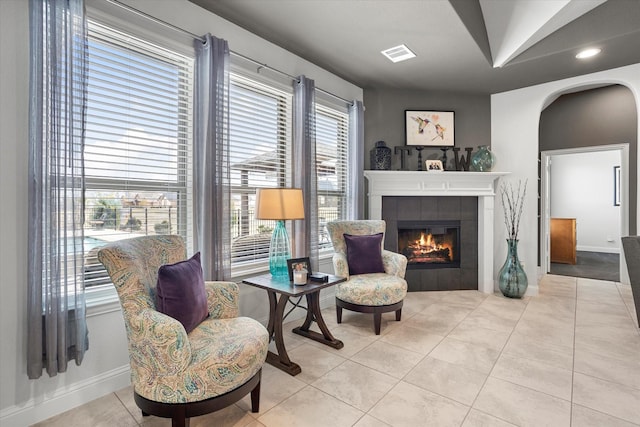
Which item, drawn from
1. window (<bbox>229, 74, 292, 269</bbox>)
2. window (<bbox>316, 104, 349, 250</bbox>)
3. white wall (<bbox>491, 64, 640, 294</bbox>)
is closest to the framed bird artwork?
white wall (<bbox>491, 64, 640, 294</bbox>)

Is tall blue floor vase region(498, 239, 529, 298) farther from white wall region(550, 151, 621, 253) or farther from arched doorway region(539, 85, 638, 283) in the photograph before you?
white wall region(550, 151, 621, 253)

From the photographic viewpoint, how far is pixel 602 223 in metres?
6.90

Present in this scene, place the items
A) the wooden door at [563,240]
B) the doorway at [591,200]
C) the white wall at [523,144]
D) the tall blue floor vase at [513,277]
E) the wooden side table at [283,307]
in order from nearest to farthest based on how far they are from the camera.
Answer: the wooden side table at [283,307]
the tall blue floor vase at [513,277]
the white wall at [523,144]
the wooden door at [563,240]
the doorway at [591,200]

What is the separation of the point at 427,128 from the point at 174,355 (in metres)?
3.92

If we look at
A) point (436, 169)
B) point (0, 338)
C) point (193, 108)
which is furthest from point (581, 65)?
point (0, 338)

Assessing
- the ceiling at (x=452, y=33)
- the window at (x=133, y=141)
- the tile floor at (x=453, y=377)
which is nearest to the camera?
the tile floor at (x=453, y=377)

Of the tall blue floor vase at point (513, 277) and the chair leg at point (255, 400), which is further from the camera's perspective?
the tall blue floor vase at point (513, 277)

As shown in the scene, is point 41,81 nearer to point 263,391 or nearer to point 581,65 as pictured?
point 263,391

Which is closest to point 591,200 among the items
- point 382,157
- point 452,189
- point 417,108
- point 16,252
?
point 452,189

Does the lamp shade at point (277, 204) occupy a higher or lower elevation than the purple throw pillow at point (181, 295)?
higher

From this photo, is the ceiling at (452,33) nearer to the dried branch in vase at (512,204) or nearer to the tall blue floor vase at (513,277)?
the dried branch in vase at (512,204)

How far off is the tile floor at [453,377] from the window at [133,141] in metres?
1.08

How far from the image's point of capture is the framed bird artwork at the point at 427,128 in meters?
4.19

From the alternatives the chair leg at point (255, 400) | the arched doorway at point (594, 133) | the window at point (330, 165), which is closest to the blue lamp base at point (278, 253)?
the chair leg at point (255, 400)
